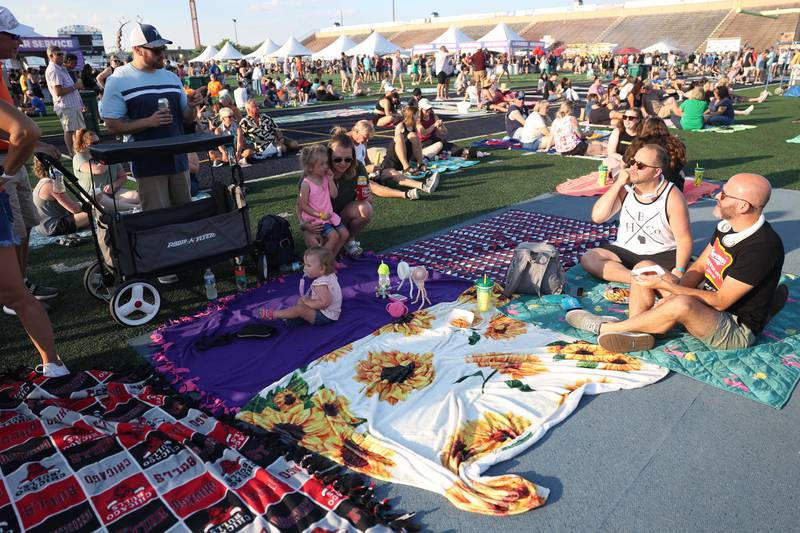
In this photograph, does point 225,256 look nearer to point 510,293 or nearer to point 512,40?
point 510,293

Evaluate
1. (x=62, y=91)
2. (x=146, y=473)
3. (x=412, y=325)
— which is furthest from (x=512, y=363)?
(x=62, y=91)

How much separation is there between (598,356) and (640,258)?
1498 mm

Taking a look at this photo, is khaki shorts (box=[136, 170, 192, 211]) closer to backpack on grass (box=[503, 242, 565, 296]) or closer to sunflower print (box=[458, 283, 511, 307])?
sunflower print (box=[458, 283, 511, 307])

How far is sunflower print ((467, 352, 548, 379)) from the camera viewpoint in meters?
3.62

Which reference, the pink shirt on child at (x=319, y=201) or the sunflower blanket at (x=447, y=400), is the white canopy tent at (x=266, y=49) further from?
the sunflower blanket at (x=447, y=400)

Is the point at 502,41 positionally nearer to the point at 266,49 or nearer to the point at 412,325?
the point at 266,49

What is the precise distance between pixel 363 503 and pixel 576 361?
70.8 inches

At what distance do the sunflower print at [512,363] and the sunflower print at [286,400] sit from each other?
3.89 feet

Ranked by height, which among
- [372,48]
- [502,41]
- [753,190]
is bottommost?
[753,190]

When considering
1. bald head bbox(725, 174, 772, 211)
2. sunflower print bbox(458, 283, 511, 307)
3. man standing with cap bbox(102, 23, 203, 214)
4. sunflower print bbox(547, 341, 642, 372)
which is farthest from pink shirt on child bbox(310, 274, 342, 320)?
bald head bbox(725, 174, 772, 211)

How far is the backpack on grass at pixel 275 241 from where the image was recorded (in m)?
5.55

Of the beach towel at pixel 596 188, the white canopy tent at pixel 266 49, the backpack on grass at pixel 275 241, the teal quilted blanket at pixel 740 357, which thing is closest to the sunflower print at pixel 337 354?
the teal quilted blanket at pixel 740 357

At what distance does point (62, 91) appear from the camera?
10625 mm

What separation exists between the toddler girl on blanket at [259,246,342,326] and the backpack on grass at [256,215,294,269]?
1.23m
